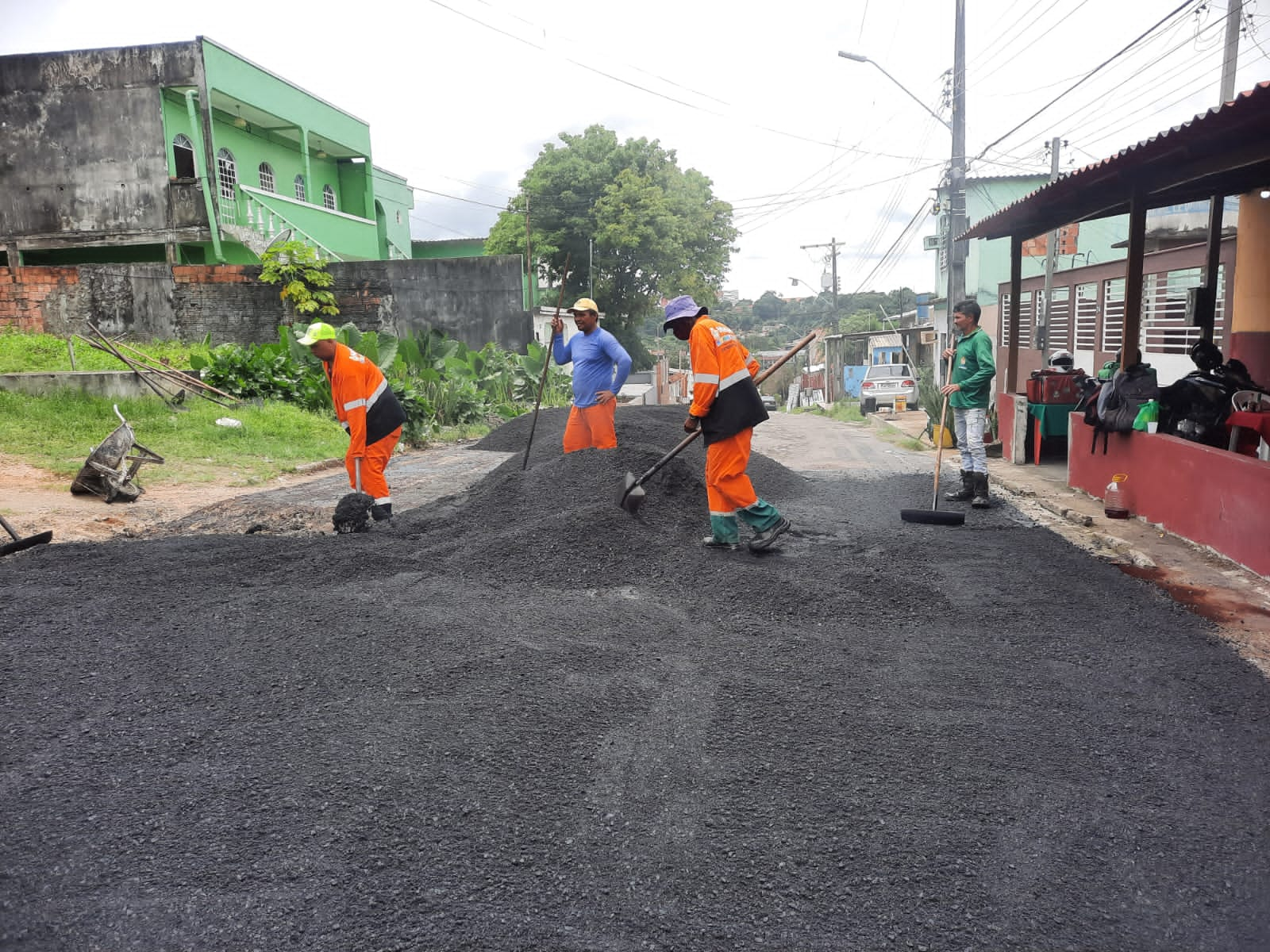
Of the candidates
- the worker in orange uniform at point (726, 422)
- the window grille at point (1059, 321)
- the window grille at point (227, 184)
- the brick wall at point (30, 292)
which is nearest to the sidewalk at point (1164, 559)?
the worker in orange uniform at point (726, 422)

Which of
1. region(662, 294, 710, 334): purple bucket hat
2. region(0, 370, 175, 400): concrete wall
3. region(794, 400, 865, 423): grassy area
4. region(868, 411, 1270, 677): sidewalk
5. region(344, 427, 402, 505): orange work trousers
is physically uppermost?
region(662, 294, 710, 334): purple bucket hat

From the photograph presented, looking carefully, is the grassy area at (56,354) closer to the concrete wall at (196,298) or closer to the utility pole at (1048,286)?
the concrete wall at (196,298)

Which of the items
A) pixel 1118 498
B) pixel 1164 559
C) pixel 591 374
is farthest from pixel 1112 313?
pixel 591 374

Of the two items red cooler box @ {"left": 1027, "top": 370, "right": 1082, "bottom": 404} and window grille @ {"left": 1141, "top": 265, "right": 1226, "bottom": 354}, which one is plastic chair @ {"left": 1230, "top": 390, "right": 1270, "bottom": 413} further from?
window grille @ {"left": 1141, "top": 265, "right": 1226, "bottom": 354}

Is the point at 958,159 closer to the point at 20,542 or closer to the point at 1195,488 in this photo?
the point at 1195,488

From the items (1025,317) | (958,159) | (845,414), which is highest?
(958,159)

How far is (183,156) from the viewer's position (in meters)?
18.3

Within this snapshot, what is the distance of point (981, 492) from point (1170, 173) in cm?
298

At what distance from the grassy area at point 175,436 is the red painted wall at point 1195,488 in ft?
27.8

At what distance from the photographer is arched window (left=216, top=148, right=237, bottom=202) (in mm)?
19109

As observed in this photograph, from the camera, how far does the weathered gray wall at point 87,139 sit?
17.4 meters

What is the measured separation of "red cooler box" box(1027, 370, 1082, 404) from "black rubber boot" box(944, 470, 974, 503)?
9.54ft

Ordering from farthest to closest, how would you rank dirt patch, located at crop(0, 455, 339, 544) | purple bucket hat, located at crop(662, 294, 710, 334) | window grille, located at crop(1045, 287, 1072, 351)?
window grille, located at crop(1045, 287, 1072, 351) → dirt patch, located at crop(0, 455, 339, 544) → purple bucket hat, located at crop(662, 294, 710, 334)

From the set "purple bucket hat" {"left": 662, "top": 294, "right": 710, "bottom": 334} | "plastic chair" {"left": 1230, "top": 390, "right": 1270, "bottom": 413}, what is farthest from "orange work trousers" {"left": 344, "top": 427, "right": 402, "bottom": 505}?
"plastic chair" {"left": 1230, "top": 390, "right": 1270, "bottom": 413}
